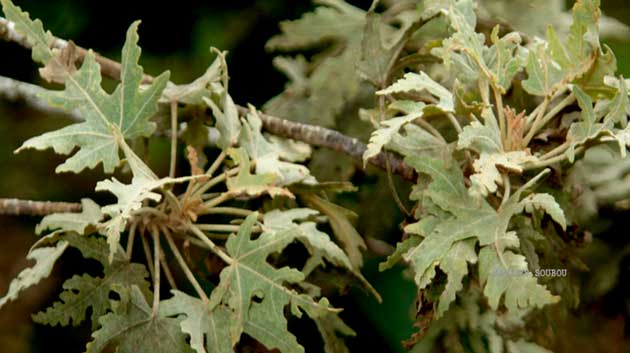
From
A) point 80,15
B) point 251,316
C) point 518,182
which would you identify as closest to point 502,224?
point 518,182

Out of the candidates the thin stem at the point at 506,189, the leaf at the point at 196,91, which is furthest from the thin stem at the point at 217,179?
the thin stem at the point at 506,189

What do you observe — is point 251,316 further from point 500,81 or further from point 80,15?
point 80,15

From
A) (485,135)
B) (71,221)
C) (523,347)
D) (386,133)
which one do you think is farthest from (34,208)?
(523,347)

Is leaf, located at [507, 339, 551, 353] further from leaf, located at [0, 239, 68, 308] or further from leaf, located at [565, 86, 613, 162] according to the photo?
leaf, located at [0, 239, 68, 308]

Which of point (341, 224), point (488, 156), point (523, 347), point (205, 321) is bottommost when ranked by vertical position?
point (523, 347)

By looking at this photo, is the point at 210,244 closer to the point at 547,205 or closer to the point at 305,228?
the point at 305,228

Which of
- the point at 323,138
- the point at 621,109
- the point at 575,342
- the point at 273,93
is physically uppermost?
the point at 621,109
